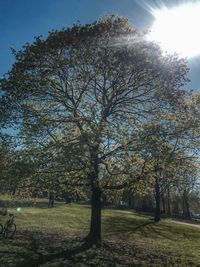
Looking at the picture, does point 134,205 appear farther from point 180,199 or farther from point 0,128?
point 0,128

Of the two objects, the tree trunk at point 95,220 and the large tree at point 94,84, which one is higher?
the large tree at point 94,84

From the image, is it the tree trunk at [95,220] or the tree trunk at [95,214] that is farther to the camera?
the tree trunk at [95,220]

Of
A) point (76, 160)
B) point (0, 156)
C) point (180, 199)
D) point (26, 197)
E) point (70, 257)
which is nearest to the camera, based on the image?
point (70, 257)

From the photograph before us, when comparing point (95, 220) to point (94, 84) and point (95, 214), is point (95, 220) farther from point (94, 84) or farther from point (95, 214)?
point (94, 84)

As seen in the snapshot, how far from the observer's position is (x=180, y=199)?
274 feet

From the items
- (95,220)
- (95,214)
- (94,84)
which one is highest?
(94,84)

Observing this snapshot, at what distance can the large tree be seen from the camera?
19.0 metres

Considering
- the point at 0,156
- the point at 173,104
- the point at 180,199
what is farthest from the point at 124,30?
the point at 180,199

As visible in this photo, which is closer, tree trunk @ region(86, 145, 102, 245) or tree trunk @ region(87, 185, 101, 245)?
tree trunk @ region(86, 145, 102, 245)

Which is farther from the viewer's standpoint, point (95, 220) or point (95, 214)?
point (95, 214)

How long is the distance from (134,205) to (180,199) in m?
11.8

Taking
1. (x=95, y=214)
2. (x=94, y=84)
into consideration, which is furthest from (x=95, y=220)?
(x=94, y=84)

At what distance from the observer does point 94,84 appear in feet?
68.4

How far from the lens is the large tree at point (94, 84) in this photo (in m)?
19.0
